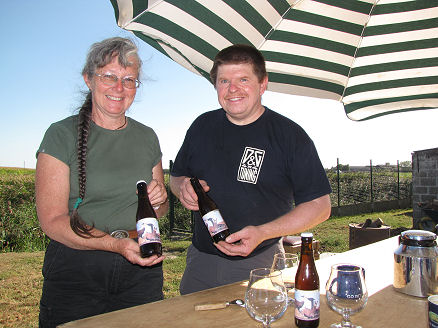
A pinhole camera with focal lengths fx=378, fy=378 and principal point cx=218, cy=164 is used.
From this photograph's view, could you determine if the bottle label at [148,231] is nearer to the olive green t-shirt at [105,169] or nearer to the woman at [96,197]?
the woman at [96,197]

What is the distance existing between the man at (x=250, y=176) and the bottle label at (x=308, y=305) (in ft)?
2.49

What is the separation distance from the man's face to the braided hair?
508 millimetres

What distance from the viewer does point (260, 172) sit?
221 centimetres

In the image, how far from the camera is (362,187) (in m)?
14.3

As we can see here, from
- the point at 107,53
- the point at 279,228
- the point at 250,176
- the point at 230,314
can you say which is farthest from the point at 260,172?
the point at 107,53

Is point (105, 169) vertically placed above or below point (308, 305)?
above

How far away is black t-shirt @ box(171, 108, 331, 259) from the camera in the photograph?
2.19 metres

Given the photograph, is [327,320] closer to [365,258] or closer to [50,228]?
[365,258]

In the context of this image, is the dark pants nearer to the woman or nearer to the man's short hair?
the woman

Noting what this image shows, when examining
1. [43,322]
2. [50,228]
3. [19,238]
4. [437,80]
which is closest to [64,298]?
[43,322]

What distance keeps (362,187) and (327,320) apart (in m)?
13.8

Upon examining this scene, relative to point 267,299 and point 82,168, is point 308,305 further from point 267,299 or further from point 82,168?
point 82,168

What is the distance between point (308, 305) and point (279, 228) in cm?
72

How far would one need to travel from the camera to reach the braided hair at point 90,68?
73.4 inches
